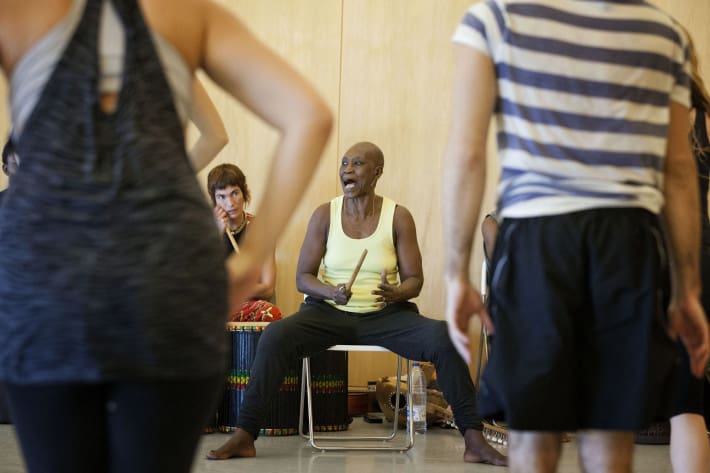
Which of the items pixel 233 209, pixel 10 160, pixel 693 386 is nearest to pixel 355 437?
pixel 233 209

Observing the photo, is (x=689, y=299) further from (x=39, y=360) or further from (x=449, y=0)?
(x=449, y=0)

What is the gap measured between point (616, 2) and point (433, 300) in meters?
3.93

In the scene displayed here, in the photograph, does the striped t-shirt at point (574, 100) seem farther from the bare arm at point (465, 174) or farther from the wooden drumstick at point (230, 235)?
the wooden drumstick at point (230, 235)

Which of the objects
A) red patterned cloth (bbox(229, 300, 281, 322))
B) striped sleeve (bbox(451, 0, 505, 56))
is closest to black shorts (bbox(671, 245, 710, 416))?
striped sleeve (bbox(451, 0, 505, 56))

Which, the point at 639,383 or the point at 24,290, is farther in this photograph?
the point at 639,383

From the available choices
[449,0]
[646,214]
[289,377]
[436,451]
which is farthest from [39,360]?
[449,0]

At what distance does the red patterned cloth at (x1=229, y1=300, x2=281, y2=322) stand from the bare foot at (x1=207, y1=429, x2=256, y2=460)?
2.50 feet

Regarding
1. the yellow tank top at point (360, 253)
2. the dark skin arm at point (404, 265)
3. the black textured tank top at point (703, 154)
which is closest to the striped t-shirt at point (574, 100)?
the black textured tank top at point (703, 154)

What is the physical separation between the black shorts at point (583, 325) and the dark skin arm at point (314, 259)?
2585 mm

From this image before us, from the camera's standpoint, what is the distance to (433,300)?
5.48m

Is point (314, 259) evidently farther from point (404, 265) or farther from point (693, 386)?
point (693, 386)

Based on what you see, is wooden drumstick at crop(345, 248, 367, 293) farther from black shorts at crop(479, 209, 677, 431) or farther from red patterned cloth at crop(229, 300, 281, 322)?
black shorts at crop(479, 209, 677, 431)

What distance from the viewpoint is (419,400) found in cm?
477

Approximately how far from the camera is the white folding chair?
409 cm
